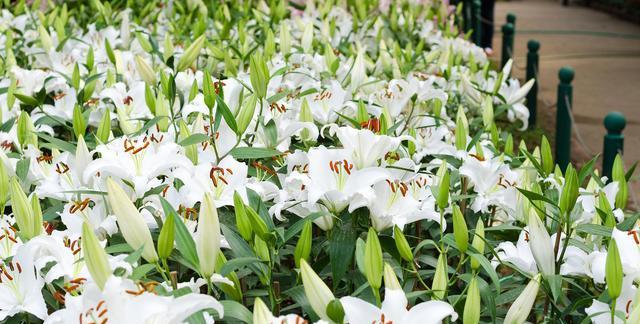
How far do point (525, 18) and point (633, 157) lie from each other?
36.8 ft

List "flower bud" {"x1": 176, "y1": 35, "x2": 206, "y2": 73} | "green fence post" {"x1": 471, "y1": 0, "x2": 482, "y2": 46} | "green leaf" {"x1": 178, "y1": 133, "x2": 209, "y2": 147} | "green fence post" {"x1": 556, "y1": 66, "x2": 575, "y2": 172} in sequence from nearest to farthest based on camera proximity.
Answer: "green leaf" {"x1": 178, "y1": 133, "x2": 209, "y2": 147} < "flower bud" {"x1": 176, "y1": 35, "x2": 206, "y2": 73} < "green fence post" {"x1": 556, "y1": 66, "x2": 575, "y2": 172} < "green fence post" {"x1": 471, "y1": 0, "x2": 482, "y2": 46}

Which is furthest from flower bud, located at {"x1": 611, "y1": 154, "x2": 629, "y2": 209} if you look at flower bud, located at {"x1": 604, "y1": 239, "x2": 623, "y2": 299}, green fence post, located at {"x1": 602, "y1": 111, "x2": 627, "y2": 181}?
green fence post, located at {"x1": 602, "y1": 111, "x2": 627, "y2": 181}

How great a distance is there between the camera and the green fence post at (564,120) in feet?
15.4

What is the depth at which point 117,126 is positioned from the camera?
224 centimetres

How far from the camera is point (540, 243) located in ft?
4.45

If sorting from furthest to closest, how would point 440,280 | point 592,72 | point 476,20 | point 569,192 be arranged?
1. point 592,72
2. point 476,20
3. point 569,192
4. point 440,280

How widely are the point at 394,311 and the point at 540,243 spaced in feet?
1.16

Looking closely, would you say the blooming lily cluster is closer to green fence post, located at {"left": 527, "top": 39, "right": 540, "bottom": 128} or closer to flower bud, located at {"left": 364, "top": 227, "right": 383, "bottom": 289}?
flower bud, located at {"left": 364, "top": 227, "right": 383, "bottom": 289}

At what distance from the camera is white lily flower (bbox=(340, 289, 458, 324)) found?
110cm

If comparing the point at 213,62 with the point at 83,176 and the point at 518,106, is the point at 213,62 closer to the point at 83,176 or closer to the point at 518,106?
the point at 518,106

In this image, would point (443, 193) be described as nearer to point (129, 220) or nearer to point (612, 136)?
point (129, 220)

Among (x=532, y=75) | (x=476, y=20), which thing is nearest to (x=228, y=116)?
(x=532, y=75)

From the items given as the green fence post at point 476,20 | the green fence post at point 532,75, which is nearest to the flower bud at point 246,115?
the green fence post at point 532,75

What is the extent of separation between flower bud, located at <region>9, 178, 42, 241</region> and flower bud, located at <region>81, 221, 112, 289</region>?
0.30 metres
